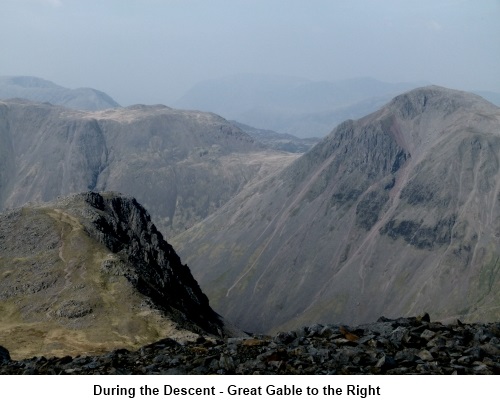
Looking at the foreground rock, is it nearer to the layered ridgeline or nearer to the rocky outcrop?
the layered ridgeline

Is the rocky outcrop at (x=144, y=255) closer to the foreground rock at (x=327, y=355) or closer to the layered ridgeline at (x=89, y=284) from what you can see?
the layered ridgeline at (x=89, y=284)

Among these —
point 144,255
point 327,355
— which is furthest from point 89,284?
point 327,355

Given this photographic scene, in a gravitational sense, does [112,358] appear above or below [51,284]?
above

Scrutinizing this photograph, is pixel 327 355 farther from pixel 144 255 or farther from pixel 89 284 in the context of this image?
pixel 144 255

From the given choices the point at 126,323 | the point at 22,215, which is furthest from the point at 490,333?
the point at 22,215

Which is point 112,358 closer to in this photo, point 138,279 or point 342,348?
point 342,348

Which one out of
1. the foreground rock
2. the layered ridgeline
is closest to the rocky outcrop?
the layered ridgeline

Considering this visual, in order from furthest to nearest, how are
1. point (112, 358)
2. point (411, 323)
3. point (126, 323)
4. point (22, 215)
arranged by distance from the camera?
1. point (22, 215)
2. point (126, 323)
3. point (411, 323)
4. point (112, 358)
